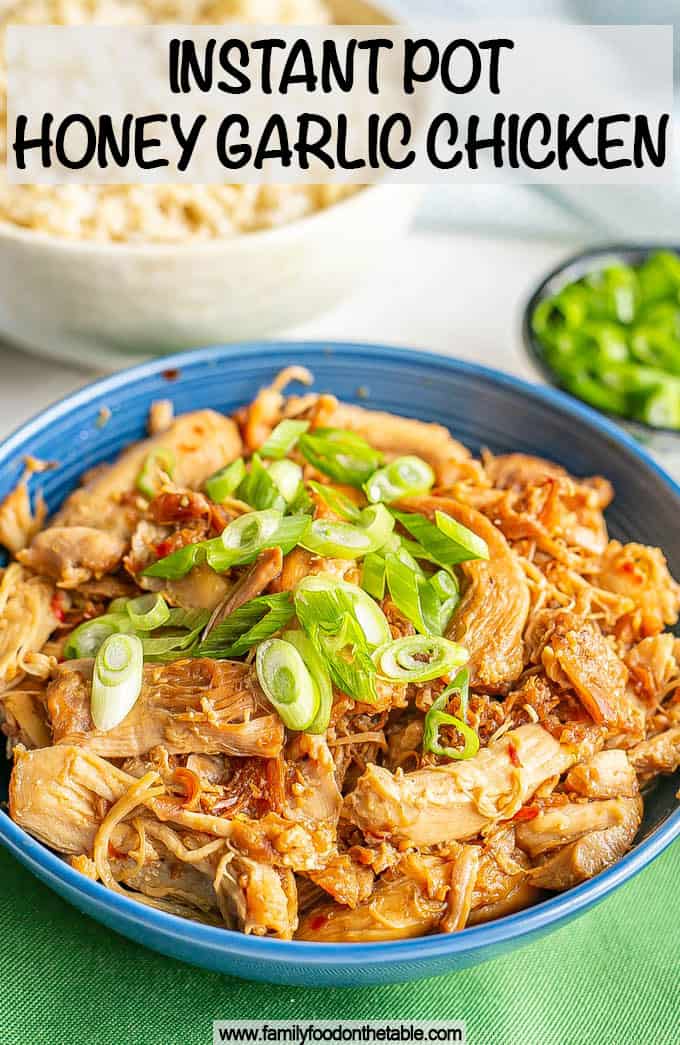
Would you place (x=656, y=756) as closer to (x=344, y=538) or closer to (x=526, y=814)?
(x=526, y=814)

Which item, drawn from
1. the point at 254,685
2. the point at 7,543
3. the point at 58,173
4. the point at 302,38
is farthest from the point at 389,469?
the point at 302,38

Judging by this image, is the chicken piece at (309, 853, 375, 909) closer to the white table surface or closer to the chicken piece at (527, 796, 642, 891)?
the chicken piece at (527, 796, 642, 891)

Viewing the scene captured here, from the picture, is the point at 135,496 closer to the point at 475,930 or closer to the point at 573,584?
the point at 573,584

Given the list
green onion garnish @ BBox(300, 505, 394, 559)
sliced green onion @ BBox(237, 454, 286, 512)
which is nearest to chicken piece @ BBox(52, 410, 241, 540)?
sliced green onion @ BBox(237, 454, 286, 512)

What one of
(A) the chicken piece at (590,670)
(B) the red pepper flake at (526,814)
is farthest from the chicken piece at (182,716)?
(A) the chicken piece at (590,670)

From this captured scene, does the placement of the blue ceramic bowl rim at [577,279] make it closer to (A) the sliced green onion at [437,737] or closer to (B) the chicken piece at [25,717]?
(A) the sliced green onion at [437,737]

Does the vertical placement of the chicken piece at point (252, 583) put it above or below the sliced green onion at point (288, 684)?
above
